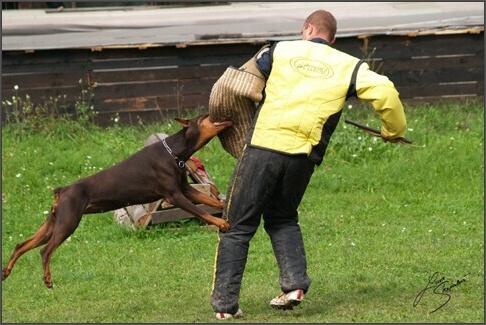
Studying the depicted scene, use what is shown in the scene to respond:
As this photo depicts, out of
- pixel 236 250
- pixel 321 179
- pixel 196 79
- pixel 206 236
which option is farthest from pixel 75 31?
pixel 236 250

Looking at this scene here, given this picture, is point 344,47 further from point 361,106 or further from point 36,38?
point 36,38

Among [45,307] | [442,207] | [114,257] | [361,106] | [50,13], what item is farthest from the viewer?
[50,13]

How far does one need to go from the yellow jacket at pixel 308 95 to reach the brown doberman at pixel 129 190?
0.42 m

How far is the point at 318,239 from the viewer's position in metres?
9.51

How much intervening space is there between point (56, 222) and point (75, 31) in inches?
314

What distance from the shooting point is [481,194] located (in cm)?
1091

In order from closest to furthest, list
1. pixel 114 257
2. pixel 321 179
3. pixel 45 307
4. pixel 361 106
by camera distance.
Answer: pixel 45 307 < pixel 114 257 < pixel 321 179 < pixel 361 106

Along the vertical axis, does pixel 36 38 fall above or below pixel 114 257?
above

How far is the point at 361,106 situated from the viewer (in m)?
13.6

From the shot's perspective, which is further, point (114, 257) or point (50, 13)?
point (50, 13)
